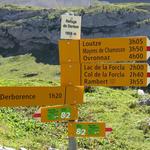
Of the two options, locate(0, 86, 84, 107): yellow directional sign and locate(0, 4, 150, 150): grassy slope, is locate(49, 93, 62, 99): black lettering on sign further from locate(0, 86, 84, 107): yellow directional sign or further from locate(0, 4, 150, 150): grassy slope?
locate(0, 4, 150, 150): grassy slope

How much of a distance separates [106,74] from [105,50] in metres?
0.52

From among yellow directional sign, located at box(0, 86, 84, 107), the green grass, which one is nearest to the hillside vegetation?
the green grass

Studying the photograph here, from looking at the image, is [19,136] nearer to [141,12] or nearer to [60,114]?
[60,114]

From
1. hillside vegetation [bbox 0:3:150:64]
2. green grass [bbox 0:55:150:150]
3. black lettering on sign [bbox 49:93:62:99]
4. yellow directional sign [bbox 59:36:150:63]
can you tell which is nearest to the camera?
yellow directional sign [bbox 59:36:150:63]

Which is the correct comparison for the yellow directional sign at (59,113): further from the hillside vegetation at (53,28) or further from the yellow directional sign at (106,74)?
the hillside vegetation at (53,28)

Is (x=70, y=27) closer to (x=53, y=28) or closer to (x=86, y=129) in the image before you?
(x=86, y=129)

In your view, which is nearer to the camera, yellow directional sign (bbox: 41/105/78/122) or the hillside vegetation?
yellow directional sign (bbox: 41/105/78/122)

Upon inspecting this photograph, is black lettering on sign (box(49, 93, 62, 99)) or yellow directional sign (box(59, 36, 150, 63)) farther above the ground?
yellow directional sign (box(59, 36, 150, 63))

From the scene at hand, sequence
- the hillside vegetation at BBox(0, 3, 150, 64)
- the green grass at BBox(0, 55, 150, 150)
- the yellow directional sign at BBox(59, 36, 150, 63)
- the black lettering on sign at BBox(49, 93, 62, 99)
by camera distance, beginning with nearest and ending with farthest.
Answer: the yellow directional sign at BBox(59, 36, 150, 63)
the black lettering on sign at BBox(49, 93, 62, 99)
the green grass at BBox(0, 55, 150, 150)
the hillside vegetation at BBox(0, 3, 150, 64)

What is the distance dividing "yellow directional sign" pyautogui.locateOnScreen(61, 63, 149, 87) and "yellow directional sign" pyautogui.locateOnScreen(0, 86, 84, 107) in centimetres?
22

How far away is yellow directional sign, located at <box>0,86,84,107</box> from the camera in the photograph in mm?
10544

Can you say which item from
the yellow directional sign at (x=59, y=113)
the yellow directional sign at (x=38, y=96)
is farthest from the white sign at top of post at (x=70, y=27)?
the yellow directional sign at (x=59, y=113)

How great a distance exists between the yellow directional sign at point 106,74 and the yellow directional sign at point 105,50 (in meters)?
0.13

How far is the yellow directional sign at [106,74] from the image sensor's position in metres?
10.5
